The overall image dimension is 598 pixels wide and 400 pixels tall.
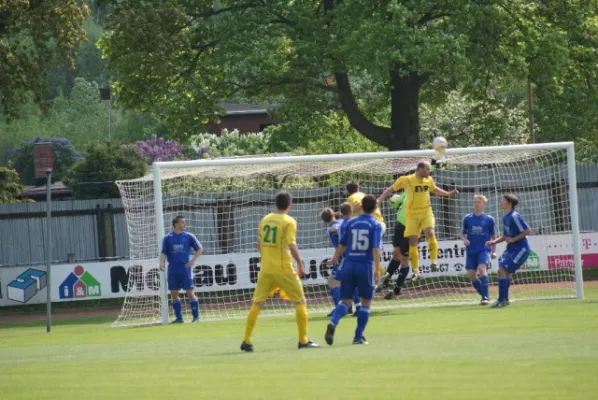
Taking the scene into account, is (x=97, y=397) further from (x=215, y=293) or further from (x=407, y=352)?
(x=215, y=293)

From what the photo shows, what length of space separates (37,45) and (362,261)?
60.2 ft

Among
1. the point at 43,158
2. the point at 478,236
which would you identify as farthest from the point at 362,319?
the point at 43,158

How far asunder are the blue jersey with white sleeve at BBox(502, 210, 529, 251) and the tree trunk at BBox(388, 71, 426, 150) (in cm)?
1380

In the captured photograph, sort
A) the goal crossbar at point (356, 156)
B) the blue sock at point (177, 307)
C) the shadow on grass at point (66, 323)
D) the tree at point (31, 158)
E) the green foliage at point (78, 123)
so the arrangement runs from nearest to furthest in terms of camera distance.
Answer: the blue sock at point (177, 307) < the goal crossbar at point (356, 156) < the shadow on grass at point (66, 323) < the tree at point (31, 158) < the green foliage at point (78, 123)

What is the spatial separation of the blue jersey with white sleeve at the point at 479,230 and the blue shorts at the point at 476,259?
6 centimetres

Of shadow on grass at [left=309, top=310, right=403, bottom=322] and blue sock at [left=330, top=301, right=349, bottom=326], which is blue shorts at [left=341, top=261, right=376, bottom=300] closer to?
blue sock at [left=330, top=301, right=349, bottom=326]

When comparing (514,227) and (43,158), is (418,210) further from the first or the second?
(43,158)

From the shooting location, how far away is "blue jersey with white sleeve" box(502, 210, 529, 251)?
69.2 ft

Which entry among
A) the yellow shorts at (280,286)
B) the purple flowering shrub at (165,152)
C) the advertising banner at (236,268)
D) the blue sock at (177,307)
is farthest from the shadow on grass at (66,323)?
the purple flowering shrub at (165,152)

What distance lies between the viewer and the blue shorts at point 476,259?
21938 mm

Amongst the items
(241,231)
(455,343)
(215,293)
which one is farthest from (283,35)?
(455,343)

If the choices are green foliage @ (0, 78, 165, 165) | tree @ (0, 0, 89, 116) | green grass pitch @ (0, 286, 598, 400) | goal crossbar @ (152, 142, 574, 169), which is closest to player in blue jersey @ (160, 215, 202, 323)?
goal crossbar @ (152, 142, 574, 169)

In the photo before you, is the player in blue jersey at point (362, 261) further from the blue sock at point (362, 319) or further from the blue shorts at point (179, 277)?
the blue shorts at point (179, 277)

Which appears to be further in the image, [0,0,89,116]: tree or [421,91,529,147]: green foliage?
[421,91,529,147]: green foliage
